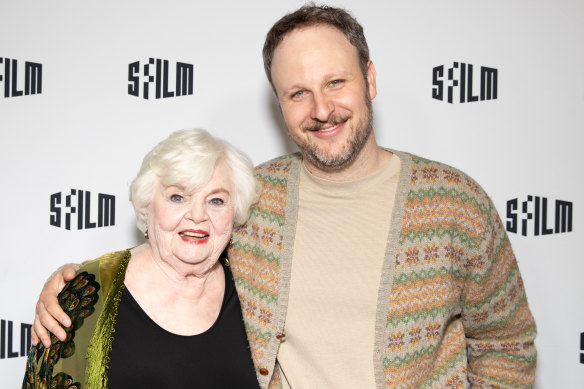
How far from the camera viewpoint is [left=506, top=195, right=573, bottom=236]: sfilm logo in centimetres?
204

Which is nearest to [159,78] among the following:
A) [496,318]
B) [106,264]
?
[106,264]

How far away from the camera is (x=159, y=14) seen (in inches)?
77.3

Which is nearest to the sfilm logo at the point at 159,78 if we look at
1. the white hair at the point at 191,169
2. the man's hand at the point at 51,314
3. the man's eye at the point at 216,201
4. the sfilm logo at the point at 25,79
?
the sfilm logo at the point at 25,79

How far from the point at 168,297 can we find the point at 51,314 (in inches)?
12.1

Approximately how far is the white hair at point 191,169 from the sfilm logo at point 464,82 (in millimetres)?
864

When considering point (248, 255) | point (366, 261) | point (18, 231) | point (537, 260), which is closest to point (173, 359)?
point (248, 255)

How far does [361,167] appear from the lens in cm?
155

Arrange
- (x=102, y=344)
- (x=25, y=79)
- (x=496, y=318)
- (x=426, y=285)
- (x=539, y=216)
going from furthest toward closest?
1. (x=539, y=216)
2. (x=25, y=79)
3. (x=496, y=318)
4. (x=426, y=285)
5. (x=102, y=344)

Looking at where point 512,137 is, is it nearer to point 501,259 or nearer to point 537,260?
point 537,260

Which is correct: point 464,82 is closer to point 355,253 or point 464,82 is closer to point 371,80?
point 371,80

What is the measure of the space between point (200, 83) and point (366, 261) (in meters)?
0.97

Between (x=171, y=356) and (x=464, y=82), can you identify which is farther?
(x=464, y=82)

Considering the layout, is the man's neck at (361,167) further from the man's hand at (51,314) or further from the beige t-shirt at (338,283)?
the man's hand at (51,314)

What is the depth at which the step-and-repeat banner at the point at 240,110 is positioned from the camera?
195 centimetres
